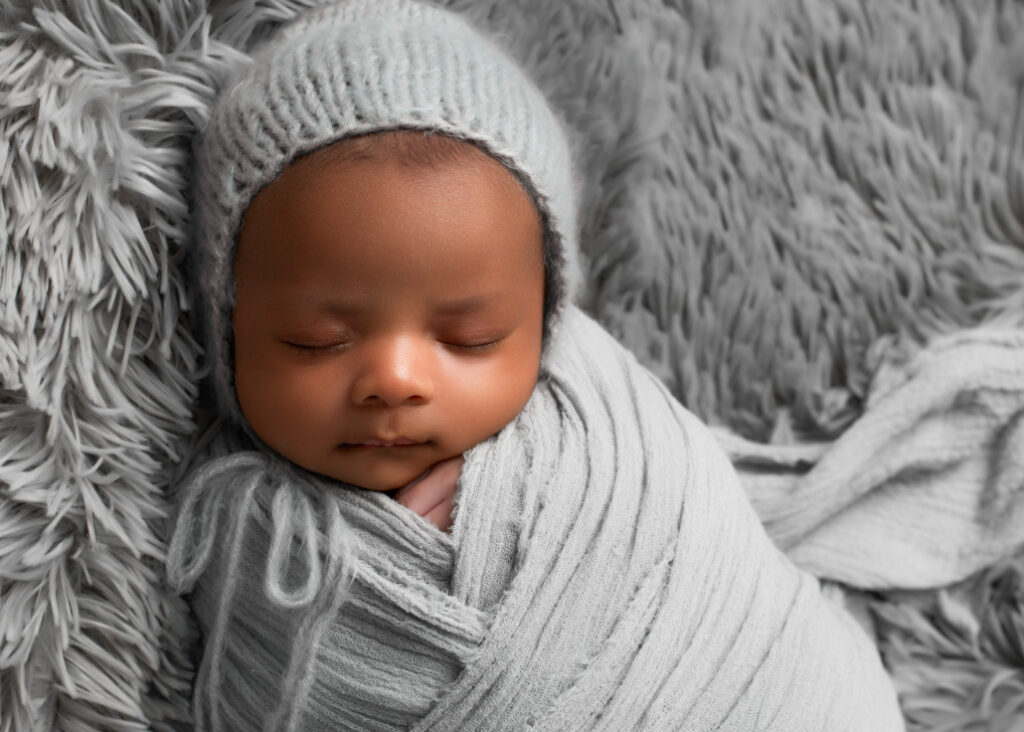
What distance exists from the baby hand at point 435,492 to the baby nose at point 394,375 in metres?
0.08

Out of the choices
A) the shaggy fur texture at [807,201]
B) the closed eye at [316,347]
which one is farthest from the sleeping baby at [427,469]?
the shaggy fur texture at [807,201]

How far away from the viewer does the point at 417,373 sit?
83cm

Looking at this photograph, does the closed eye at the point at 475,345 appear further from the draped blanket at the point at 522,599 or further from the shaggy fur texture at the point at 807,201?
the shaggy fur texture at the point at 807,201

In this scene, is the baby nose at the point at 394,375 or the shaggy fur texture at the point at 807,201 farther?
the shaggy fur texture at the point at 807,201

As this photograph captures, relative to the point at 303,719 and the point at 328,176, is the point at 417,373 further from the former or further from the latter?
the point at 303,719

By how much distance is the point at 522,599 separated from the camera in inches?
33.1

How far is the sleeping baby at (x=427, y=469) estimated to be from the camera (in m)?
0.82

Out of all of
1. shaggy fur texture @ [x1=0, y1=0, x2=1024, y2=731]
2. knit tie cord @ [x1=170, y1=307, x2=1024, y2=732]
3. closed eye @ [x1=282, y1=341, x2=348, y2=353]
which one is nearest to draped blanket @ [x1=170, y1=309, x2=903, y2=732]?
knit tie cord @ [x1=170, y1=307, x2=1024, y2=732]

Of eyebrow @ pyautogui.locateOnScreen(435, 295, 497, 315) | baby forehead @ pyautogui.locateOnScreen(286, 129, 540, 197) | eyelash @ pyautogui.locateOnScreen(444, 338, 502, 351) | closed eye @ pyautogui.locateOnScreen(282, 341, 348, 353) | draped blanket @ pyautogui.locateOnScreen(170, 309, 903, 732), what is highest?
baby forehead @ pyautogui.locateOnScreen(286, 129, 540, 197)

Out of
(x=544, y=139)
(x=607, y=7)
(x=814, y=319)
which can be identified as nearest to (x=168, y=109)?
(x=544, y=139)

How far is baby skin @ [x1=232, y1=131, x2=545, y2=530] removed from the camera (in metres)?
0.81

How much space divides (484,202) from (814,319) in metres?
0.46

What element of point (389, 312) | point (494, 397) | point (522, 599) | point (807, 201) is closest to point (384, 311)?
point (389, 312)

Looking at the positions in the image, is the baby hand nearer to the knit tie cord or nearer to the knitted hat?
the knit tie cord
